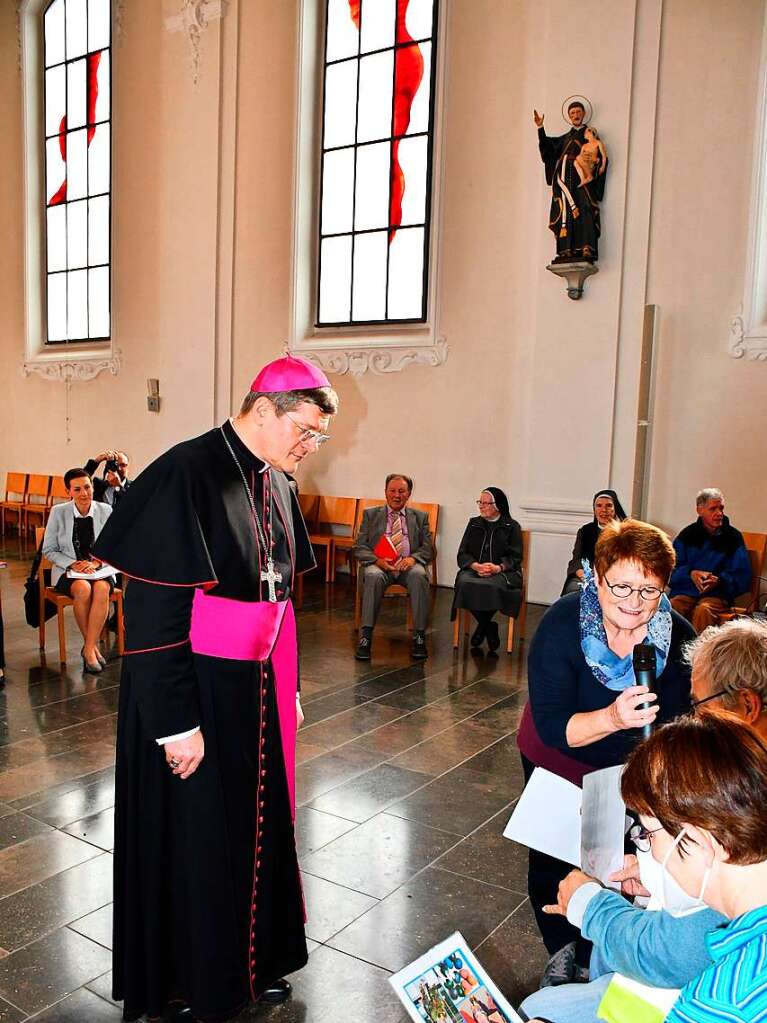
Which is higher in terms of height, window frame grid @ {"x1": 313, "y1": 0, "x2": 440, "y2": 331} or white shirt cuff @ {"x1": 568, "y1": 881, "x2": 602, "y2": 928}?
window frame grid @ {"x1": 313, "y1": 0, "x2": 440, "y2": 331}

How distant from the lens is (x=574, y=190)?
801 centimetres

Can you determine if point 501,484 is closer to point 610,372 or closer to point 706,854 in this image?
point 610,372

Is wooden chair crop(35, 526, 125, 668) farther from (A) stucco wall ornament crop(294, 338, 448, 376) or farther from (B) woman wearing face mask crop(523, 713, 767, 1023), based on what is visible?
(B) woman wearing face mask crop(523, 713, 767, 1023)

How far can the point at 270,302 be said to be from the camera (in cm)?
1070

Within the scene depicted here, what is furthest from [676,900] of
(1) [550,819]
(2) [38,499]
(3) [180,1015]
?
(2) [38,499]

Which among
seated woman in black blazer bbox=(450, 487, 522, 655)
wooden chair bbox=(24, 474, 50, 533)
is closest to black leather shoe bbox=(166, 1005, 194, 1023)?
seated woman in black blazer bbox=(450, 487, 522, 655)

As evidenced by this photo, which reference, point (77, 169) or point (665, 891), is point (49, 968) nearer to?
point (665, 891)

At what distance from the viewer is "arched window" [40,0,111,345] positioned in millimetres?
12625

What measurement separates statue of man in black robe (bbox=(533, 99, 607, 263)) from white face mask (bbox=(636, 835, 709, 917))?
7183 mm

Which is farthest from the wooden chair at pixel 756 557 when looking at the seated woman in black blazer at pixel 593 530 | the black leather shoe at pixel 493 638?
the black leather shoe at pixel 493 638

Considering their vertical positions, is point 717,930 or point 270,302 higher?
point 270,302

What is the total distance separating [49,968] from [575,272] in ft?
23.3

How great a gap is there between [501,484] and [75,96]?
9120 mm

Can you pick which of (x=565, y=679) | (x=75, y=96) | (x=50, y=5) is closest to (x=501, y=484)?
(x=565, y=679)
